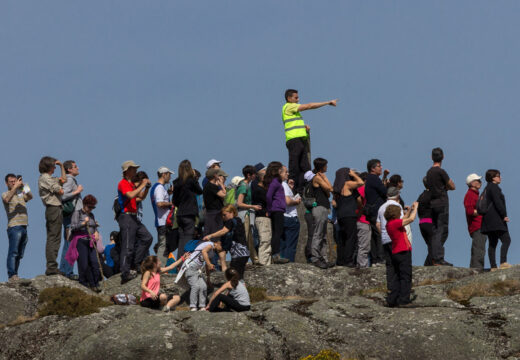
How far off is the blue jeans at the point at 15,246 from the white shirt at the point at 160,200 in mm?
3372

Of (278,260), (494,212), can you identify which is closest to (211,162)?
(278,260)

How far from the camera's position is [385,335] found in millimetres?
17547

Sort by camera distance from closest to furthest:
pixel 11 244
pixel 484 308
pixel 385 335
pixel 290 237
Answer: pixel 385 335, pixel 484 308, pixel 11 244, pixel 290 237

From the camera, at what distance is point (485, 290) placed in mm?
20531

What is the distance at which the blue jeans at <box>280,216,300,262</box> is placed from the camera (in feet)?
75.2

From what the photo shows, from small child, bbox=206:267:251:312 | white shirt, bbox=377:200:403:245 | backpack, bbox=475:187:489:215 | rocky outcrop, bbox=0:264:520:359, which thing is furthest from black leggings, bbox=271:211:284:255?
backpack, bbox=475:187:489:215

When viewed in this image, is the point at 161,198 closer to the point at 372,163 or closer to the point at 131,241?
the point at 131,241

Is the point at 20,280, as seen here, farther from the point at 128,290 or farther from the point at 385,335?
the point at 385,335

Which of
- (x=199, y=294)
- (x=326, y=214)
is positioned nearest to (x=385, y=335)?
(x=199, y=294)

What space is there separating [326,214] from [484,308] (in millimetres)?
5218

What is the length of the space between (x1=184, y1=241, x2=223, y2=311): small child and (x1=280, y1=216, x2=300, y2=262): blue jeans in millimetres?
3875

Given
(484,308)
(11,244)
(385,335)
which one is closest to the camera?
(385,335)

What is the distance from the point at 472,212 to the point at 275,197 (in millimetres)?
5248

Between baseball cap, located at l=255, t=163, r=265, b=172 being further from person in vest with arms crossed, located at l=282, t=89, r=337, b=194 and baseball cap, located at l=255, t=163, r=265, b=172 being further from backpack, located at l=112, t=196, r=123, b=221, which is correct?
backpack, located at l=112, t=196, r=123, b=221
